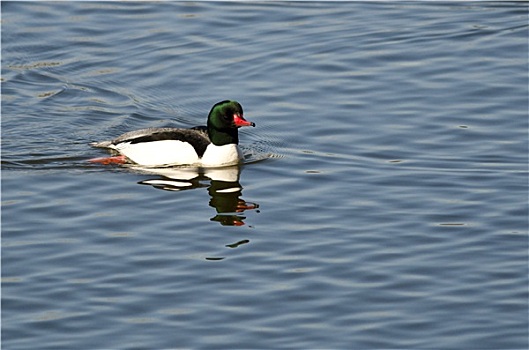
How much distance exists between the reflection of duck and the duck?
0.46 ft

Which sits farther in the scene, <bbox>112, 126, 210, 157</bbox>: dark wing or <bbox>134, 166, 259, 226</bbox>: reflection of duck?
<bbox>112, 126, 210, 157</bbox>: dark wing

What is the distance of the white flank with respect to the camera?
16.6 meters

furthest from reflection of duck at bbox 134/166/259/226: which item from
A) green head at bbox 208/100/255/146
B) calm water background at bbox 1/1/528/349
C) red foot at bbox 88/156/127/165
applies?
green head at bbox 208/100/255/146

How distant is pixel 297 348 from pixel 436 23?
1201 centimetres

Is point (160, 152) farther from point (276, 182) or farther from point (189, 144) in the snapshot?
point (276, 182)

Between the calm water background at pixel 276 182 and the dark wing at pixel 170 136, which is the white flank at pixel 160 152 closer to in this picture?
the dark wing at pixel 170 136

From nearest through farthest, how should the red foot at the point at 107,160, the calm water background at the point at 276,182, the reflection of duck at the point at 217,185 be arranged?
the calm water background at the point at 276,182 < the reflection of duck at the point at 217,185 < the red foot at the point at 107,160

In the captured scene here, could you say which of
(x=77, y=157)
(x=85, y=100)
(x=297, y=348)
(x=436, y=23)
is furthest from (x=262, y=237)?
(x=436, y=23)

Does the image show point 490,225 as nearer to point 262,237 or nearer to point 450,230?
point 450,230

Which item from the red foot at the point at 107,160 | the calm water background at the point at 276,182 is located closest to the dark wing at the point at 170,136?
the red foot at the point at 107,160

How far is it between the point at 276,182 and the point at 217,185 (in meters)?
0.85

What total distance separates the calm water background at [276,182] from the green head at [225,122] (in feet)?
1.49

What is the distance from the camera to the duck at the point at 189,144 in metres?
16.6

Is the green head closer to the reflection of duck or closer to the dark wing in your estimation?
the dark wing
